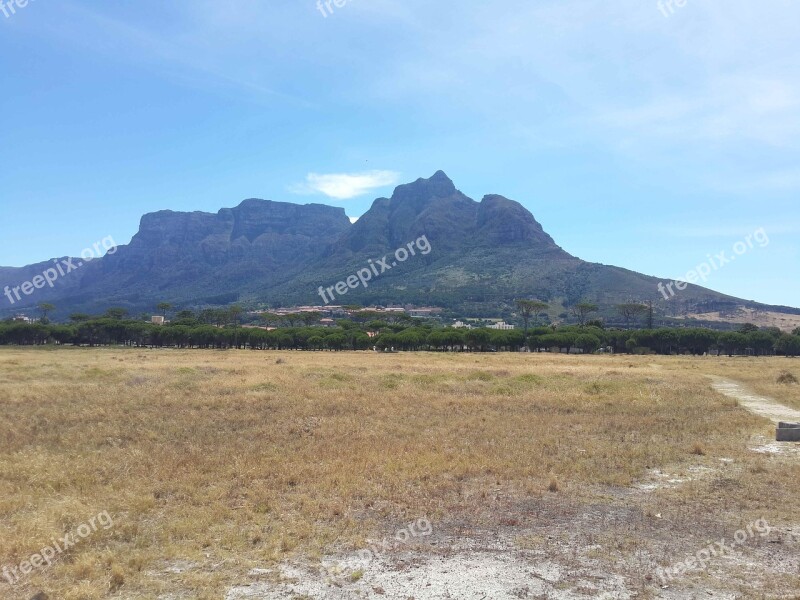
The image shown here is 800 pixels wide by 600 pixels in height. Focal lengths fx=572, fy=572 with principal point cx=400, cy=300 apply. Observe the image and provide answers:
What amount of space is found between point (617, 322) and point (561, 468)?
166489mm

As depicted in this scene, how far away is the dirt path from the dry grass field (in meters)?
1.12

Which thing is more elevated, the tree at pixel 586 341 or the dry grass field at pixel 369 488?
the tree at pixel 586 341

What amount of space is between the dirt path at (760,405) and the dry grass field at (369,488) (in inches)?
44.1

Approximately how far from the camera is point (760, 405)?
27.0m

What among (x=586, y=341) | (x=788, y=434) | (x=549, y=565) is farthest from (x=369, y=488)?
(x=586, y=341)

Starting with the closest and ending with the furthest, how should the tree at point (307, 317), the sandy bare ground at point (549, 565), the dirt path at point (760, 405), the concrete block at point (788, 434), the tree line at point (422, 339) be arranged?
the sandy bare ground at point (549, 565) < the concrete block at point (788, 434) < the dirt path at point (760, 405) < the tree line at point (422, 339) < the tree at point (307, 317)

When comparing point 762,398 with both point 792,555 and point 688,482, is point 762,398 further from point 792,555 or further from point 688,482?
point 792,555

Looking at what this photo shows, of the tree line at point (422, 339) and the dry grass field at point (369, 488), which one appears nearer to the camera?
the dry grass field at point (369, 488)

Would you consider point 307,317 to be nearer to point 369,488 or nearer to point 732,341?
point 732,341

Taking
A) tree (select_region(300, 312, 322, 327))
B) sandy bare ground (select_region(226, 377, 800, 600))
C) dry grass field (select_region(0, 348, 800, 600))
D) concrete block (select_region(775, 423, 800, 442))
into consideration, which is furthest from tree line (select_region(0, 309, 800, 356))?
sandy bare ground (select_region(226, 377, 800, 600))

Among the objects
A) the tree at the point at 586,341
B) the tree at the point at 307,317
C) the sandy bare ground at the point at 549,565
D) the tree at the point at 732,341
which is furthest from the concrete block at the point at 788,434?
the tree at the point at 307,317

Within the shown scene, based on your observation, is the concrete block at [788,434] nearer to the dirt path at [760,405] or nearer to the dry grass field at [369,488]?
the dry grass field at [369,488]

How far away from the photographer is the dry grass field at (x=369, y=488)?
26.2 feet

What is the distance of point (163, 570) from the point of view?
7.91 metres
